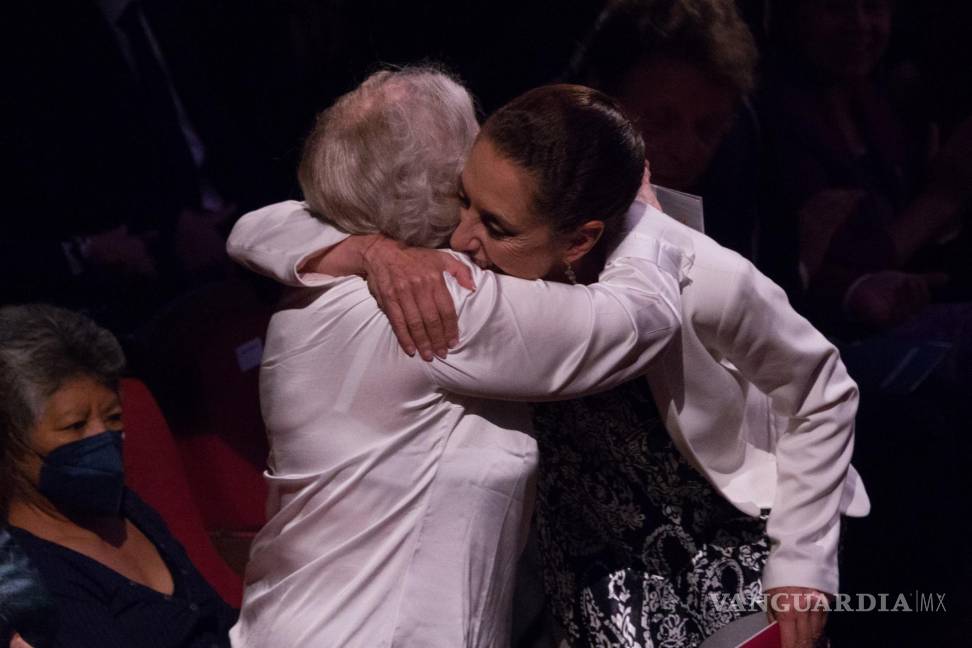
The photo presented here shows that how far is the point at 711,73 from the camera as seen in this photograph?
99.2 inches

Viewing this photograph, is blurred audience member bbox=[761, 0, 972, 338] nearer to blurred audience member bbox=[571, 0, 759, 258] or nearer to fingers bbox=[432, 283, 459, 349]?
blurred audience member bbox=[571, 0, 759, 258]

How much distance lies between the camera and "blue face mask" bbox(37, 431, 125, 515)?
2172 millimetres

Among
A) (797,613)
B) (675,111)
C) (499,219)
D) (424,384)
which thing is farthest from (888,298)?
(424,384)

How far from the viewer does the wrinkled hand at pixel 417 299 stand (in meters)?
1.70

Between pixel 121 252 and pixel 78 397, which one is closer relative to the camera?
pixel 78 397

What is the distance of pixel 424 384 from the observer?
5.70ft

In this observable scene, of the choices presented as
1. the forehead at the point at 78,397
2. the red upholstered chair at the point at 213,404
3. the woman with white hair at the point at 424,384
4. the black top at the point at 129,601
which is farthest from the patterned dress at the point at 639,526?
the red upholstered chair at the point at 213,404

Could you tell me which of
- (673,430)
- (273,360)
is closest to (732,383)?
(673,430)

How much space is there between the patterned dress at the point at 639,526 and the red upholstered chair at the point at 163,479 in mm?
823

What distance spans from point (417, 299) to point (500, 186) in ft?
0.65

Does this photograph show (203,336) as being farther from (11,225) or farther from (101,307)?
(11,225)

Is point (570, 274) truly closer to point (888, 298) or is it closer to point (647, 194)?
point (647, 194)

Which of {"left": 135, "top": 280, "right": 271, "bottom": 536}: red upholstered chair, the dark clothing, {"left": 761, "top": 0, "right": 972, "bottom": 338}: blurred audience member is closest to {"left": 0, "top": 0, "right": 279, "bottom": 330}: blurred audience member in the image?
{"left": 135, "top": 280, "right": 271, "bottom": 536}: red upholstered chair

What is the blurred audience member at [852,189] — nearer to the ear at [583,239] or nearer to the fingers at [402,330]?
the ear at [583,239]
